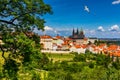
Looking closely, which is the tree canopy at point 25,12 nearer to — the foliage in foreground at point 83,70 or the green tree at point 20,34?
the green tree at point 20,34

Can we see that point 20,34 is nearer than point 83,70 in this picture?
Yes

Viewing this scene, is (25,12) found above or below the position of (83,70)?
above

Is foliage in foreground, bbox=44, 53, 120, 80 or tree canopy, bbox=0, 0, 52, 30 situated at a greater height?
tree canopy, bbox=0, 0, 52, 30

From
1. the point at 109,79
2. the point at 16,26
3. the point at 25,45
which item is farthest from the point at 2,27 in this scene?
the point at 109,79

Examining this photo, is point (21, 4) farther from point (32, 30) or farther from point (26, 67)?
point (26, 67)

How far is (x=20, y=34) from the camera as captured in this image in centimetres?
1405

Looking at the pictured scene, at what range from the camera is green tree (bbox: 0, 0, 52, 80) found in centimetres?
1420

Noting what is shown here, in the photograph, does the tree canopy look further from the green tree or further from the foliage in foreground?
the foliage in foreground

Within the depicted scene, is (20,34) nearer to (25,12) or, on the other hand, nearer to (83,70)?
(25,12)

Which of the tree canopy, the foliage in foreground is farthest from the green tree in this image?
the foliage in foreground

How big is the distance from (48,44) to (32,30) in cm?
12077

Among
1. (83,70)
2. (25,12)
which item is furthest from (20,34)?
(83,70)

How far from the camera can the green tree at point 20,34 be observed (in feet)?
46.6

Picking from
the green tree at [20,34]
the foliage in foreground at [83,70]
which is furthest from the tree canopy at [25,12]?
the foliage in foreground at [83,70]
